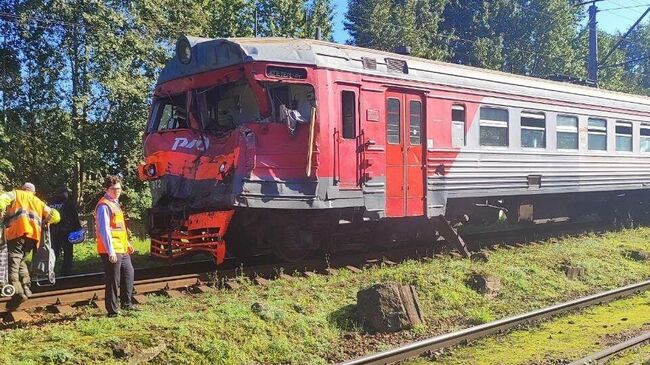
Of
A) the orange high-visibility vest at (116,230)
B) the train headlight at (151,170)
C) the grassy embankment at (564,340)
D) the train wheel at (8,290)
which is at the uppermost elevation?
the train headlight at (151,170)

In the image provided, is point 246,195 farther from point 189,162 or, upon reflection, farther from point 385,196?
point 385,196

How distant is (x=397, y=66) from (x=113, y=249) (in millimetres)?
5583

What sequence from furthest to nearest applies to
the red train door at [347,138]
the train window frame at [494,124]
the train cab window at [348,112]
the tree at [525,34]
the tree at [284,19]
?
1. the tree at [525,34]
2. the tree at [284,19]
3. the train window frame at [494,124]
4. the train cab window at [348,112]
5. the red train door at [347,138]

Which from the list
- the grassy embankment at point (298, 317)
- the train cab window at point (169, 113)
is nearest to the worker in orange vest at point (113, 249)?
the grassy embankment at point (298, 317)

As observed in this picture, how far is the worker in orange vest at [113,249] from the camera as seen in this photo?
6.88m

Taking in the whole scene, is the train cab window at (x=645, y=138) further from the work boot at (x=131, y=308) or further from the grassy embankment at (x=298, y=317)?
the work boot at (x=131, y=308)

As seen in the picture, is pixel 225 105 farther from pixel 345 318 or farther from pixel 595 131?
pixel 595 131

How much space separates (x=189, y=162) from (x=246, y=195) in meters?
1.46

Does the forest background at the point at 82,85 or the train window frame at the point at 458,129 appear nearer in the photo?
the train window frame at the point at 458,129

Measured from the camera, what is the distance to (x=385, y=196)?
998 cm

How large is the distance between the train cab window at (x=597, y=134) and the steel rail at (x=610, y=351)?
27.5 feet

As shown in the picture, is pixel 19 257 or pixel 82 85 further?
pixel 82 85

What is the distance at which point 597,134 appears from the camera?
581 inches

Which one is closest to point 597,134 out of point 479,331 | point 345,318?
point 479,331
